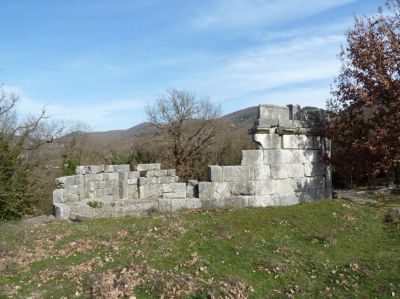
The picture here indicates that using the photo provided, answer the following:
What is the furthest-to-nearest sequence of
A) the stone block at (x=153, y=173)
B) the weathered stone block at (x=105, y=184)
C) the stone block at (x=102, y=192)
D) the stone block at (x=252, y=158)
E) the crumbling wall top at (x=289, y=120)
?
the stone block at (x=153, y=173)
the weathered stone block at (x=105, y=184)
the stone block at (x=102, y=192)
the stone block at (x=252, y=158)
the crumbling wall top at (x=289, y=120)

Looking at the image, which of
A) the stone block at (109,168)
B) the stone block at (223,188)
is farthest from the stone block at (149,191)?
the stone block at (223,188)

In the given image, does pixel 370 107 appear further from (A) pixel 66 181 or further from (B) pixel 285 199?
(A) pixel 66 181

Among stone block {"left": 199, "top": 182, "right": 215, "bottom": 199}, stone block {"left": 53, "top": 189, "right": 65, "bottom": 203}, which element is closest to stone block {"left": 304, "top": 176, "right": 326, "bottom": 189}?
stone block {"left": 199, "top": 182, "right": 215, "bottom": 199}

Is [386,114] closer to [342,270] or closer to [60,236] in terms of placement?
[342,270]

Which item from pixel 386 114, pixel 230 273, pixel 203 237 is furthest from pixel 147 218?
pixel 386 114

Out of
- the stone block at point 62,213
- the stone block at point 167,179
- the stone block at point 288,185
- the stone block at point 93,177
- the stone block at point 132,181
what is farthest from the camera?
the stone block at point 167,179

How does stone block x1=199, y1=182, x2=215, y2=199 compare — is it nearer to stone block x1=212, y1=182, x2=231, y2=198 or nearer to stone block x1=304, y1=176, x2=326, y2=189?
stone block x1=212, y1=182, x2=231, y2=198

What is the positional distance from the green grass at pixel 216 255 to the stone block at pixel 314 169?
4.75 feet

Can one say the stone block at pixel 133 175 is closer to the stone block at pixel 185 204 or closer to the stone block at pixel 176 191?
the stone block at pixel 176 191

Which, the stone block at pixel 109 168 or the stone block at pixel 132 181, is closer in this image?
the stone block at pixel 109 168

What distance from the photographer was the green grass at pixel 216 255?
6512mm

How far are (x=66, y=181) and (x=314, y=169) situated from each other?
921cm

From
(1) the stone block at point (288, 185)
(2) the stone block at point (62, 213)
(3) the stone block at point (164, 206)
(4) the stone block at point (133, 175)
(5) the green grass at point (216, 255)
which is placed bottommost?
(5) the green grass at point (216, 255)

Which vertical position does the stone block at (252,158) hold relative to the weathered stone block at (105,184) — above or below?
above
